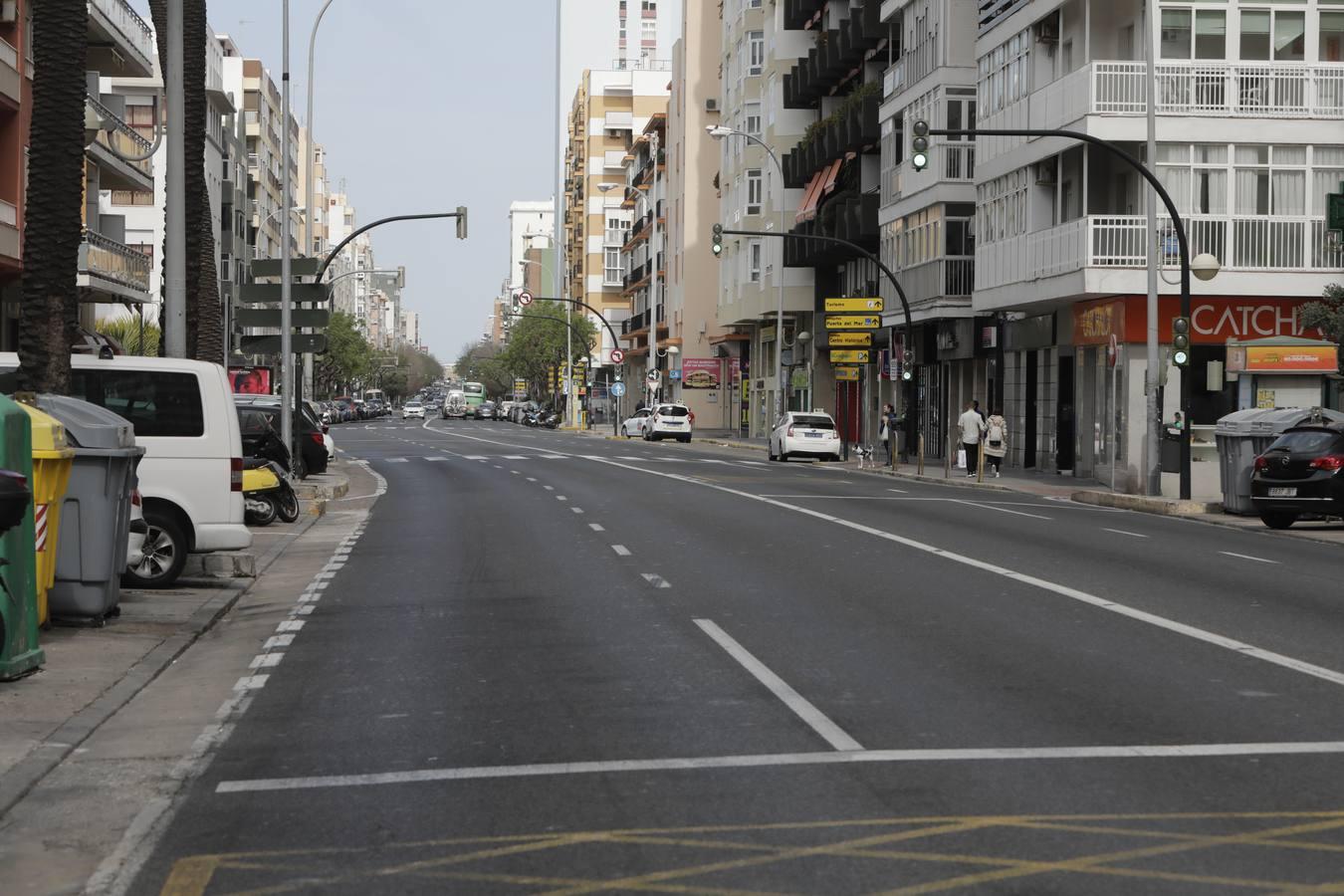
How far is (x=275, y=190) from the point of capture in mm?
139000

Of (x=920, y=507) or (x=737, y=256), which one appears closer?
(x=920, y=507)

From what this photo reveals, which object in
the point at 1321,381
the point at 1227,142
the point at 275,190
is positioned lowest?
the point at 1321,381

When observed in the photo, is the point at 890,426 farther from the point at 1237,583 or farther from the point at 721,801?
the point at 721,801

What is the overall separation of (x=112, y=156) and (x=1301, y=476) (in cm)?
3134

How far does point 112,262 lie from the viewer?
143 ft

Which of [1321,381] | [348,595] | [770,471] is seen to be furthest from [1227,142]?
[348,595]

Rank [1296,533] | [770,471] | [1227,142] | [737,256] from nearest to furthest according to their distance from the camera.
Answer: [1296,533]
[1227,142]
[770,471]
[737,256]

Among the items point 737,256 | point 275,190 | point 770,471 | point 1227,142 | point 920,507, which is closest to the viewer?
point 920,507

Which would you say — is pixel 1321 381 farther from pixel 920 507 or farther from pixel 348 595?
pixel 348 595

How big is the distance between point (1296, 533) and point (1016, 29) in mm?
21274

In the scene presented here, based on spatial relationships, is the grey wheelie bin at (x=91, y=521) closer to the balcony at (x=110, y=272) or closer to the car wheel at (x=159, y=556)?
the car wheel at (x=159, y=556)

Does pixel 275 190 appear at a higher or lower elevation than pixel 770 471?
higher

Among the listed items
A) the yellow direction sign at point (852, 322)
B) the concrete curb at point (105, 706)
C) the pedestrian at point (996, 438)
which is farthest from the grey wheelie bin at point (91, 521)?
the yellow direction sign at point (852, 322)

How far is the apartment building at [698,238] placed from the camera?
308 ft
